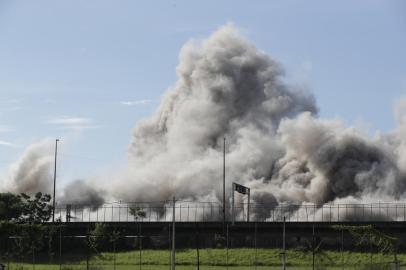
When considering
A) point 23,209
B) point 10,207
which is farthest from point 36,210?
point 10,207

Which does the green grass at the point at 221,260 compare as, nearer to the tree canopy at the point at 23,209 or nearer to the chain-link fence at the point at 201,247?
the chain-link fence at the point at 201,247

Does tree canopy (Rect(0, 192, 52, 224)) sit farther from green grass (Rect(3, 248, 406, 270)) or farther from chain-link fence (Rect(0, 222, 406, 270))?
green grass (Rect(3, 248, 406, 270))

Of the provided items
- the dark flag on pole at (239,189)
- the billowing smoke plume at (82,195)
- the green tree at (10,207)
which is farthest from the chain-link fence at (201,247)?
the billowing smoke plume at (82,195)

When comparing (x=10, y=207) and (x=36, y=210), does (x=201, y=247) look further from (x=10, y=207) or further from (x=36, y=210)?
(x=10, y=207)

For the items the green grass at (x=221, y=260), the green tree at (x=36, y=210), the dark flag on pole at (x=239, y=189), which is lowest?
the green grass at (x=221, y=260)

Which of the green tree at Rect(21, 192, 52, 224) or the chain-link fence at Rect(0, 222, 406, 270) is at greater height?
the green tree at Rect(21, 192, 52, 224)

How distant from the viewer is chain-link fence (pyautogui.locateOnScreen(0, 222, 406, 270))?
69625 millimetres

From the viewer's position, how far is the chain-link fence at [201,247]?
69625 millimetres

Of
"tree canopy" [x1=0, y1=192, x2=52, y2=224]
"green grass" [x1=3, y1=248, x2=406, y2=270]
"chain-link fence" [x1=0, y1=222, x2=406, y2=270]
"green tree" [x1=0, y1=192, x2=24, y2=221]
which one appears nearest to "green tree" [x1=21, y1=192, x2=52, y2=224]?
"tree canopy" [x1=0, y1=192, x2=52, y2=224]

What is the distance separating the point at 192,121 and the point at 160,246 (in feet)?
177

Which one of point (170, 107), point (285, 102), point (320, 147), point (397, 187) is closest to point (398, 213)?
point (397, 187)

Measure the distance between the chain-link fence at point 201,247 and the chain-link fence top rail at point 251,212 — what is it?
28.2 feet

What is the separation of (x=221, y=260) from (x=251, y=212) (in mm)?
32017

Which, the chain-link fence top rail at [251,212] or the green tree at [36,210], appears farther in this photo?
the green tree at [36,210]
